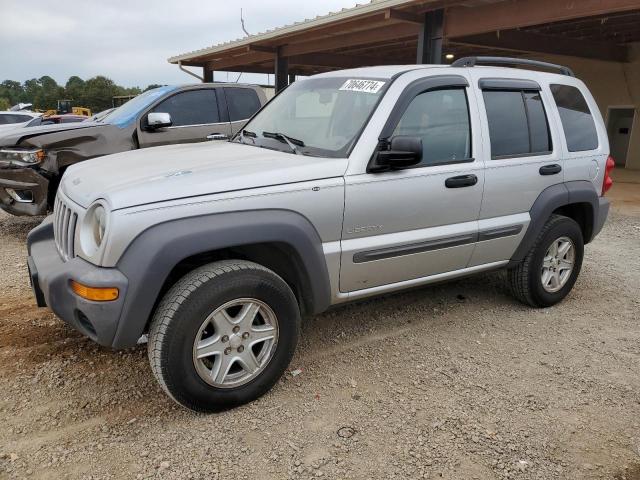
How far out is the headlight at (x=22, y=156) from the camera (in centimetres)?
570

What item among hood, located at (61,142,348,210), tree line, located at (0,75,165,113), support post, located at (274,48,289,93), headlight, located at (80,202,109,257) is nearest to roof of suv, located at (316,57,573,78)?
hood, located at (61,142,348,210)

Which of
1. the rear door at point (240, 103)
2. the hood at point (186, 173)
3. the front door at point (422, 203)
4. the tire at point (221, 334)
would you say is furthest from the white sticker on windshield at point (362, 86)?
the rear door at point (240, 103)

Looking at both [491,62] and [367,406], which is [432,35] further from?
[367,406]

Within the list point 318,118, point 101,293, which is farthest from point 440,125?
point 101,293

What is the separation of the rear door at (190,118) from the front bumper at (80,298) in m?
3.80

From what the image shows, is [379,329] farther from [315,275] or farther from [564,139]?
[564,139]

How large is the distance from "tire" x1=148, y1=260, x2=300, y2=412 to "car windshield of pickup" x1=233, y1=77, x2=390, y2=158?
952 millimetres

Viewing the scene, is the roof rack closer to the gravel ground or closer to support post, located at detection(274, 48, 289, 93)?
the gravel ground

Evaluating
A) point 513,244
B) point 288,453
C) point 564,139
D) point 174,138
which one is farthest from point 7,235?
point 564,139

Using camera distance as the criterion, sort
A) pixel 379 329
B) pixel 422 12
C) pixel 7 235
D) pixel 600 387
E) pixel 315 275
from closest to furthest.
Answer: pixel 315 275 < pixel 600 387 < pixel 379 329 < pixel 7 235 < pixel 422 12

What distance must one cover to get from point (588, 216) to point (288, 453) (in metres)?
3.36

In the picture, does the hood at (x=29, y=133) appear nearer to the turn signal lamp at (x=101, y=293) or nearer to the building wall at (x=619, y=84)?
the turn signal lamp at (x=101, y=293)

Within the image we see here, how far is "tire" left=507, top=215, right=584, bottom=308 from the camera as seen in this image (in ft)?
13.5

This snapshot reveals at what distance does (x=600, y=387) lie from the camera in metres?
3.19
